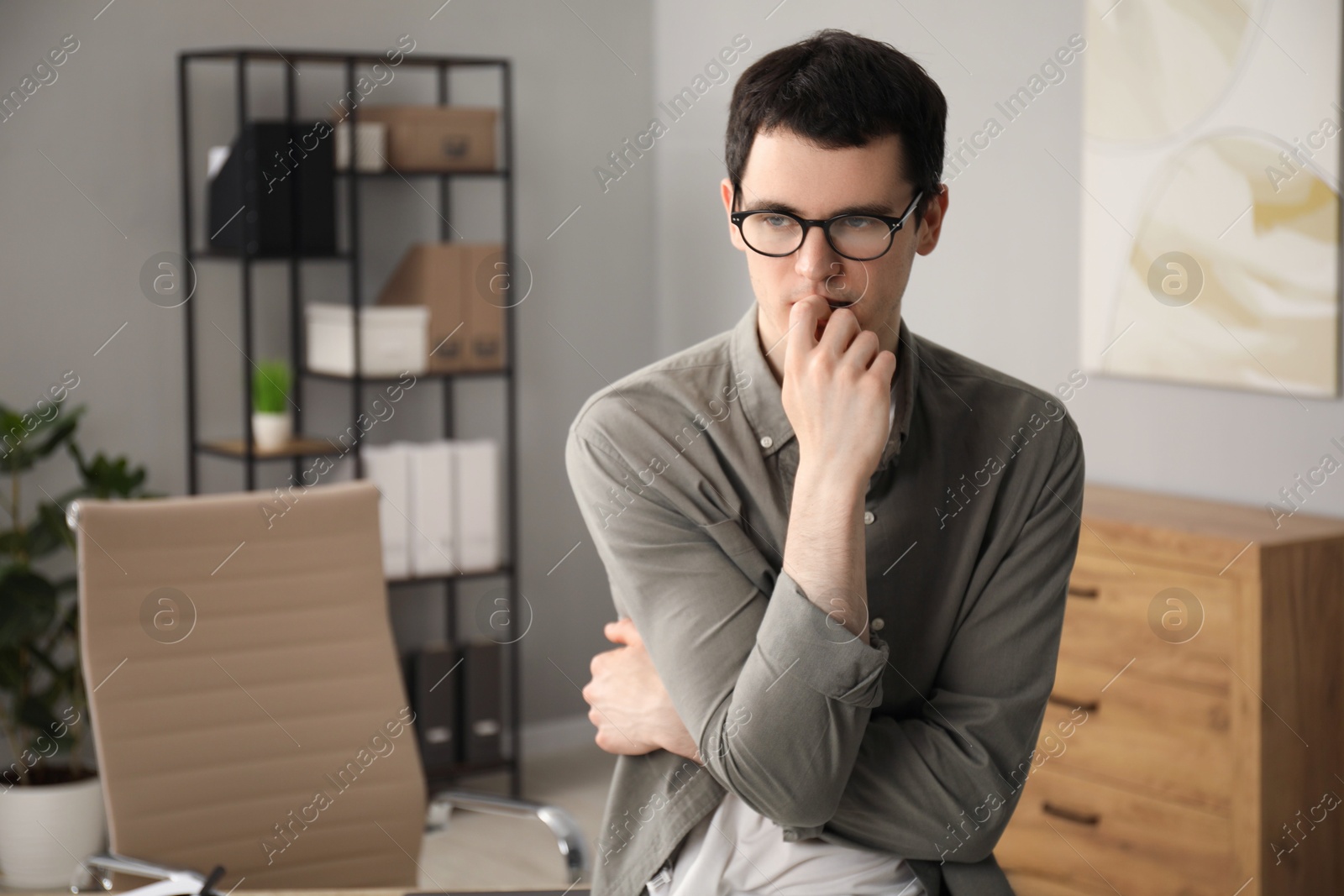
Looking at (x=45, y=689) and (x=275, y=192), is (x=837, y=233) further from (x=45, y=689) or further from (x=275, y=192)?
(x=45, y=689)

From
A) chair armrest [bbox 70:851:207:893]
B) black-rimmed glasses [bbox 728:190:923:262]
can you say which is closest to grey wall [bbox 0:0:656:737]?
chair armrest [bbox 70:851:207:893]

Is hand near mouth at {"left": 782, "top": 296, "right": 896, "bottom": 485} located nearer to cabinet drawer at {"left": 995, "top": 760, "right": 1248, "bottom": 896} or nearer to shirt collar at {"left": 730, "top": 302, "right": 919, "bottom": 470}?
shirt collar at {"left": 730, "top": 302, "right": 919, "bottom": 470}

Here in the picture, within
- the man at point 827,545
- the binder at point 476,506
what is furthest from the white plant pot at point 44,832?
the man at point 827,545

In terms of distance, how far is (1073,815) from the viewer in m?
2.91

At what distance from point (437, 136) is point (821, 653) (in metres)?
3.26

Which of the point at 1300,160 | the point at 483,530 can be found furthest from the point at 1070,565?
the point at 483,530

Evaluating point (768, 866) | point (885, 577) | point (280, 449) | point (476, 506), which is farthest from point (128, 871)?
point (476, 506)

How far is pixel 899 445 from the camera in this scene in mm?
1318

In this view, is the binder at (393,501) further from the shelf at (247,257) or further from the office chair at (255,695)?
the office chair at (255,695)

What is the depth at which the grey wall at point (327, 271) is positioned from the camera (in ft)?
12.4

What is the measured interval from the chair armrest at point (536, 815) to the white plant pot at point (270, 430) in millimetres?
1918

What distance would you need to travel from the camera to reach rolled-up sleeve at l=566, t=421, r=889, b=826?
1140 millimetres

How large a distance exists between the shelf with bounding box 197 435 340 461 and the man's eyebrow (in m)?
2.93

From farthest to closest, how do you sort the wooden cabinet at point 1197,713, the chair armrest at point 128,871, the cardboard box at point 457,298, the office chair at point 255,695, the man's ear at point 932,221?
1. the cardboard box at point 457,298
2. the wooden cabinet at point 1197,713
3. the office chair at point 255,695
4. the chair armrest at point 128,871
5. the man's ear at point 932,221
